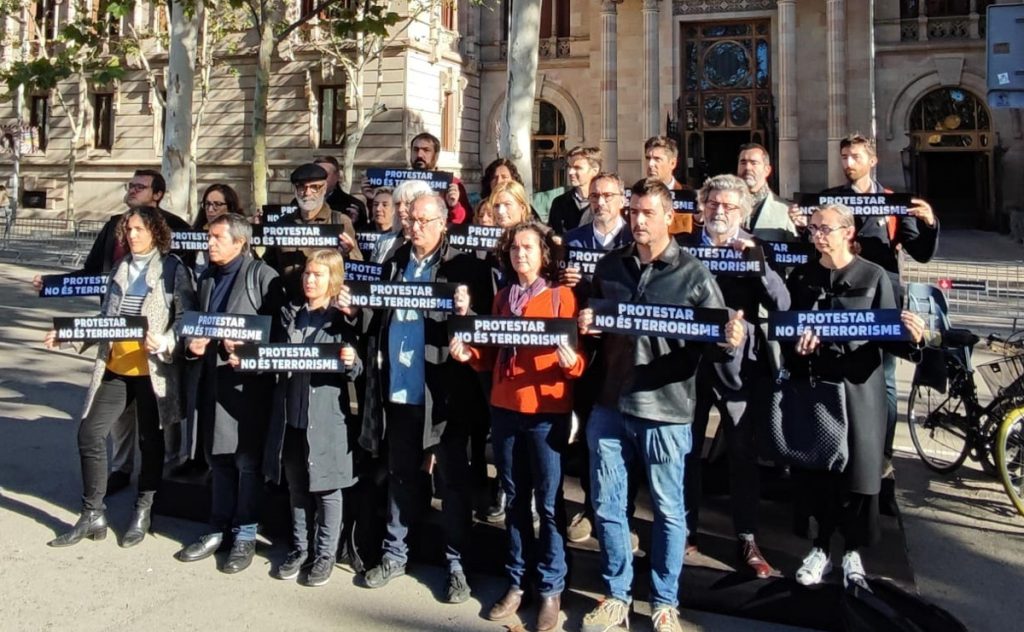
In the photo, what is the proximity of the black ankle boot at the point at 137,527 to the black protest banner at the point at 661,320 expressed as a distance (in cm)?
353

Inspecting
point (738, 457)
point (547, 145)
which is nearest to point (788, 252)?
point (738, 457)

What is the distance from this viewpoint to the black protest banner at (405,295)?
16.0ft

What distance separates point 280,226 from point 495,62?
31949 millimetres

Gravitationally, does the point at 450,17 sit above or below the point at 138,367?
above

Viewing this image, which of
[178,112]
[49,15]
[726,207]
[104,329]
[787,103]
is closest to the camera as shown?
[726,207]

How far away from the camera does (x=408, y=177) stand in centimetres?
714

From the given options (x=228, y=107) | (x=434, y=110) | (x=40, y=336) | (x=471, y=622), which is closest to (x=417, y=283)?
(x=471, y=622)

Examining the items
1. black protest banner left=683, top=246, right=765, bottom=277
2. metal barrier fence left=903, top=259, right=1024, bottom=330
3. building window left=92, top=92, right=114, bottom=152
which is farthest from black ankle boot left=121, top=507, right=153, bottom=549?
building window left=92, top=92, right=114, bottom=152

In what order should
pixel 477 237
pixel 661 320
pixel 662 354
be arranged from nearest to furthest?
pixel 661 320 → pixel 662 354 → pixel 477 237

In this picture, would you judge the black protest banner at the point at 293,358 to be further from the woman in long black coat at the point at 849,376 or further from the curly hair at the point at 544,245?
the woman in long black coat at the point at 849,376

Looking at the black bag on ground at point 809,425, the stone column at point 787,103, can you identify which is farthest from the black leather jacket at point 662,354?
the stone column at point 787,103

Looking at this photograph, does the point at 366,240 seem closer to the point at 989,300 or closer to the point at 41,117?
the point at 989,300

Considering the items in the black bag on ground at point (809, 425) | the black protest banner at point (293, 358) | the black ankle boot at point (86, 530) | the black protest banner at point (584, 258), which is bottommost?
the black ankle boot at point (86, 530)

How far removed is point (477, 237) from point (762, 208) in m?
2.02
